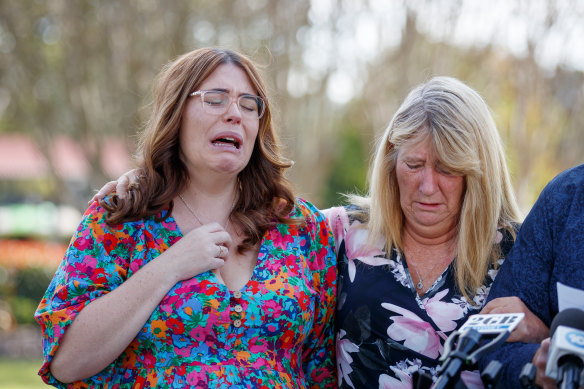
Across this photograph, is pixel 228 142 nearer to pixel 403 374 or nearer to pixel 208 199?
pixel 208 199

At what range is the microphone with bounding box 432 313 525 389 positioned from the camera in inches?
81.0

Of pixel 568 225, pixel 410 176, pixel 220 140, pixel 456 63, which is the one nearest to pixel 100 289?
pixel 220 140

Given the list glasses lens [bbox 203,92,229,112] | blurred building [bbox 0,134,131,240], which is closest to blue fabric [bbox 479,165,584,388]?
glasses lens [bbox 203,92,229,112]

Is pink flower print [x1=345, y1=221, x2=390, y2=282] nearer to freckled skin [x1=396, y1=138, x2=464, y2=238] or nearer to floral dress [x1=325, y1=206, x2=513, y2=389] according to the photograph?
floral dress [x1=325, y1=206, x2=513, y2=389]

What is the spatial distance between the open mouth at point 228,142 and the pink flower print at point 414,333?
103cm

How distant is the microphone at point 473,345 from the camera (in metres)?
2.06

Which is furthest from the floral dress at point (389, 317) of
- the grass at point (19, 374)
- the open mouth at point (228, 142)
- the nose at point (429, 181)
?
the grass at point (19, 374)

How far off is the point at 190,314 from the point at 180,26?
833cm

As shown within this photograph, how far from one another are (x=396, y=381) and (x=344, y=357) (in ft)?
1.01

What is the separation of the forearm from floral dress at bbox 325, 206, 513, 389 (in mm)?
957

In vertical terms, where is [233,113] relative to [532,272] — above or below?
A: above

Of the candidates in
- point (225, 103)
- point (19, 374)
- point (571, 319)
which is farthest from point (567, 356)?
point (19, 374)

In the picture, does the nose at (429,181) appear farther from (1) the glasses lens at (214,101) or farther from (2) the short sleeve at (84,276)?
(2) the short sleeve at (84,276)

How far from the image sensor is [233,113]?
3.24m
